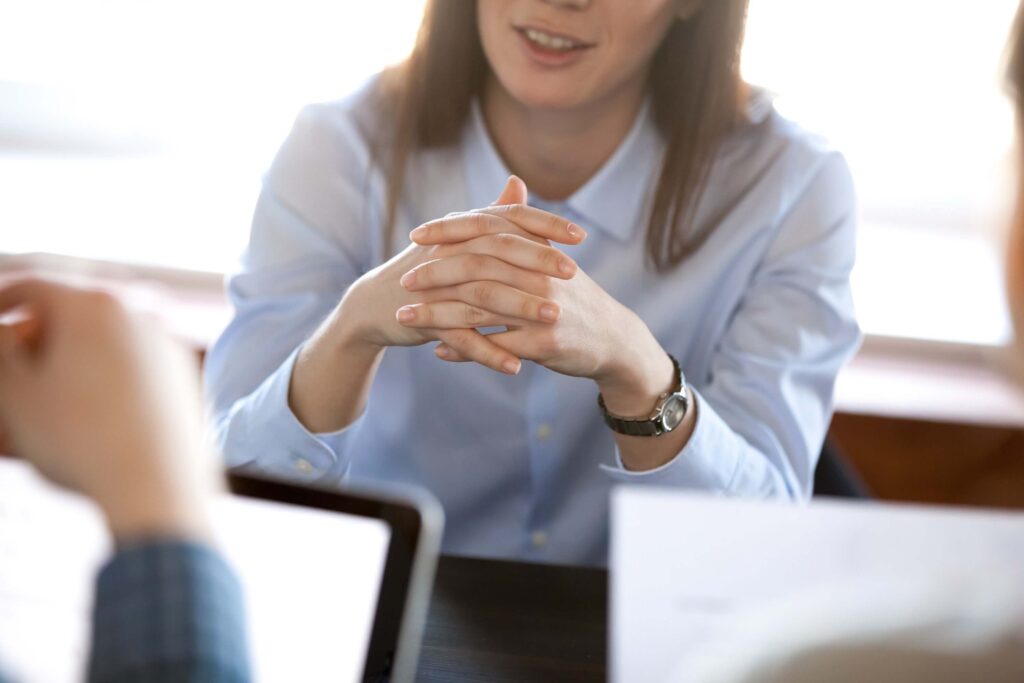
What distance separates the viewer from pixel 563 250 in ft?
2.32

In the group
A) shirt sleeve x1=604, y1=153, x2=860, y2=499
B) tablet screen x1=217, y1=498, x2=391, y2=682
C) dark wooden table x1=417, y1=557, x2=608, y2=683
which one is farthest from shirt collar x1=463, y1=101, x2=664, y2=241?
tablet screen x1=217, y1=498, x2=391, y2=682

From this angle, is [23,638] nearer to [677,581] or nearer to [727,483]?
[677,581]

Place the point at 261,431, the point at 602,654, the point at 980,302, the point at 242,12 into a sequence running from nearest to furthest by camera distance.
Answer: the point at 602,654, the point at 261,431, the point at 980,302, the point at 242,12

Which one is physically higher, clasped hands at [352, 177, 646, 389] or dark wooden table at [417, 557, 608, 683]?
clasped hands at [352, 177, 646, 389]

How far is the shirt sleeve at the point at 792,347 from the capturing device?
73cm

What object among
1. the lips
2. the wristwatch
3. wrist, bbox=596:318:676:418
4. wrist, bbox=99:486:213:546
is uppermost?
the lips

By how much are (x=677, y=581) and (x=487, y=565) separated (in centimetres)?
21

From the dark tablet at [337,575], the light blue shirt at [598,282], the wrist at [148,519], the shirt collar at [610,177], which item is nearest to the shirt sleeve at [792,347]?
the light blue shirt at [598,282]

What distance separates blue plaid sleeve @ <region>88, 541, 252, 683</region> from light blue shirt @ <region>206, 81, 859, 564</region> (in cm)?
41

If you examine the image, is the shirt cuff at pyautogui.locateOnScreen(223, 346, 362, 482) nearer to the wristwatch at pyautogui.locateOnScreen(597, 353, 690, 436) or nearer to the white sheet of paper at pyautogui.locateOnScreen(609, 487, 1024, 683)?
the wristwatch at pyautogui.locateOnScreen(597, 353, 690, 436)

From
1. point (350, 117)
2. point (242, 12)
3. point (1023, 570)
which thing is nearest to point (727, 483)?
point (1023, 570)

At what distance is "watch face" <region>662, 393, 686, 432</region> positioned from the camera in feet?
2.11

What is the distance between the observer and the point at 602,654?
0.52m

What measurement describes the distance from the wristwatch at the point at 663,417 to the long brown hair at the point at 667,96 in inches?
4.9
